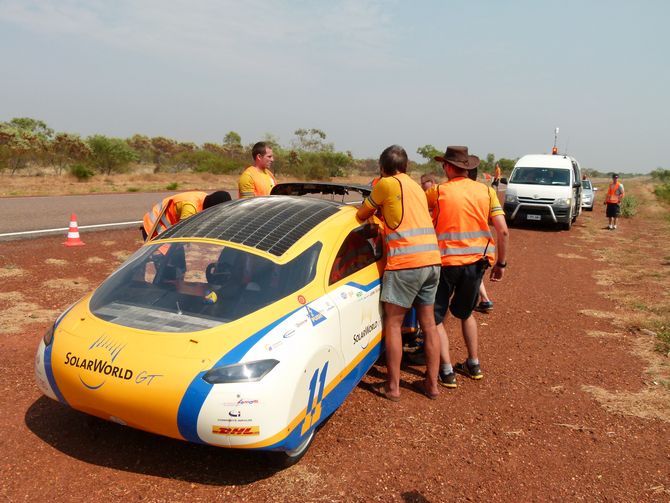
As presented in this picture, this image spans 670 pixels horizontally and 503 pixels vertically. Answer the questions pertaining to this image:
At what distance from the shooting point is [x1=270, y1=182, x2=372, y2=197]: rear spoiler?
17.7 feet

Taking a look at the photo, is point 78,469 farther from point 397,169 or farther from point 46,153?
point 46,153

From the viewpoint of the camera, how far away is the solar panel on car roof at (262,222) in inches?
150

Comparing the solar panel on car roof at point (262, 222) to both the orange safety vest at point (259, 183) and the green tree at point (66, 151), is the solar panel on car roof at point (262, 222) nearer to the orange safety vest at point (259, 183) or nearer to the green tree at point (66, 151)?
the orange safety vest at point (259, 183)

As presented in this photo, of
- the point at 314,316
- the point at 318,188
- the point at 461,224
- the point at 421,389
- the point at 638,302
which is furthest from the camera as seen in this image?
the point at 638,302

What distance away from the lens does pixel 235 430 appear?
9.41 feet

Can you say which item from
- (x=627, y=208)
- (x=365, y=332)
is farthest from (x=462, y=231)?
(x=627, y=208)

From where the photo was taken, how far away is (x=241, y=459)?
135 inches

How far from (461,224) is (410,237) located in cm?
58

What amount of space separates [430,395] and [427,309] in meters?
0.75

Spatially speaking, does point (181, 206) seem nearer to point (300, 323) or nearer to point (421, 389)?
point (300, 323)

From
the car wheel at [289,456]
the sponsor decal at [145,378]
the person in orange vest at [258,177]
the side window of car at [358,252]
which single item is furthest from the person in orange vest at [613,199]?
the sponsor decal at [145,378]

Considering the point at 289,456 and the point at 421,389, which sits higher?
the point at 289,456

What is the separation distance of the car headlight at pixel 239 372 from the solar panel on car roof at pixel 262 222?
36.0 inches

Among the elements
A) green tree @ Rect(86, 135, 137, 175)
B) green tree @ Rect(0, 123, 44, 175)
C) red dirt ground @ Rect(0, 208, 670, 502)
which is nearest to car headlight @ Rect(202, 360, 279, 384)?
red dirt ground @ Rect(0, 208, 670, 502)
